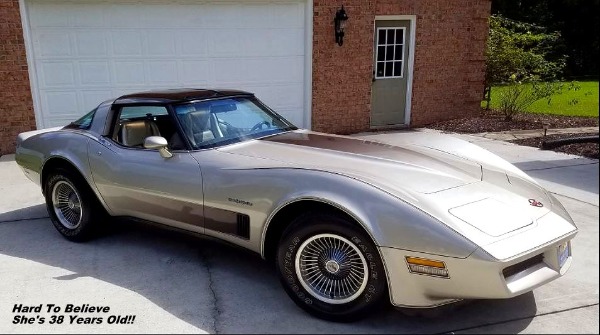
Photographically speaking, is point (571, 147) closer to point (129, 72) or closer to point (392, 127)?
point (392, 127)

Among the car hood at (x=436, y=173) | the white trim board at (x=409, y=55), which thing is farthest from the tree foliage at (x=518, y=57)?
the car hood at (x=436, y=173)

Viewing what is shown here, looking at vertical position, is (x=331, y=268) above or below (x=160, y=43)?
below

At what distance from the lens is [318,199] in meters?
3.02

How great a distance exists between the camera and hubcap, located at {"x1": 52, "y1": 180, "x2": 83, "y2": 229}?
15.2 feet

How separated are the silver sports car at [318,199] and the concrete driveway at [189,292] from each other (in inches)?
8.2

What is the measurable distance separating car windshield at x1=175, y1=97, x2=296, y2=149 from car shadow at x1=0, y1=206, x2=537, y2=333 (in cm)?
83

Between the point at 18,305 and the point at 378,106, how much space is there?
8.20 metres

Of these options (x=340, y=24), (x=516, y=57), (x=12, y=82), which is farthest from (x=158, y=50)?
(x=516, y=57)

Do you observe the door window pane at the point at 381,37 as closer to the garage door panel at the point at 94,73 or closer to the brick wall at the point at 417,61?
the brick wall at the point at 417,61

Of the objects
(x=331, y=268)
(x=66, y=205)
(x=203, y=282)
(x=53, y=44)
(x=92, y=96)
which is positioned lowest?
(x=203, y=282)

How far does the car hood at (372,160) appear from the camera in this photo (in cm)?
310

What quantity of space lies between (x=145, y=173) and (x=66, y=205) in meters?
1.29

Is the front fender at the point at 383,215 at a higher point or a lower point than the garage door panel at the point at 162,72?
lower

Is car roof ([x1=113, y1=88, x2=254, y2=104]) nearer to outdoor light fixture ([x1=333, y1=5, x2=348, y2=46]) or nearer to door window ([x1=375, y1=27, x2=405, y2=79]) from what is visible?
outdoor light fixture ([x1=333, y1=5, x2=348, y2=46])
